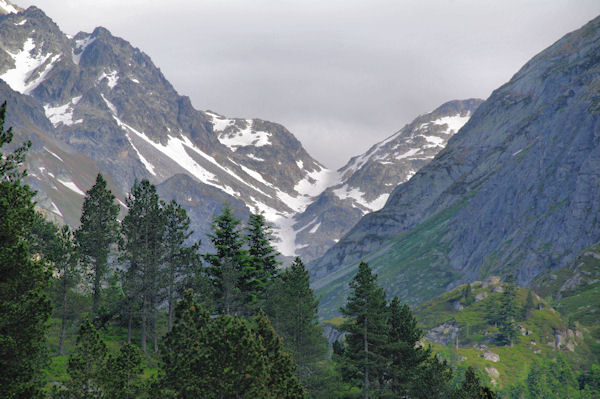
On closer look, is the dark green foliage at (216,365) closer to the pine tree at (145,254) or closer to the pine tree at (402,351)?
the pine tree at (402,351)

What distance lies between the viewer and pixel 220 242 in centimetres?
6894

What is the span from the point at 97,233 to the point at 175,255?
11.0m

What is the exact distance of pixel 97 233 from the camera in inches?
2820

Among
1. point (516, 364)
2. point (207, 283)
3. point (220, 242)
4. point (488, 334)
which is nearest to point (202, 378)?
point (207, 283)

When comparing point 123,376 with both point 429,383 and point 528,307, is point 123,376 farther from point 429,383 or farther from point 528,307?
point 528,307

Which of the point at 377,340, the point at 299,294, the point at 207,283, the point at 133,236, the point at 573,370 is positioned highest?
the point at 133,236

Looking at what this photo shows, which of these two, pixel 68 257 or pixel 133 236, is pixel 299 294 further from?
pixel 68 257

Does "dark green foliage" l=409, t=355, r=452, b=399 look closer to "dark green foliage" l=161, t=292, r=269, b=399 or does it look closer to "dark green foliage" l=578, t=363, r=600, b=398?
"dark green foliage" l=161, t=292, r=269, b=399

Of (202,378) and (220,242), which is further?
(220,242)

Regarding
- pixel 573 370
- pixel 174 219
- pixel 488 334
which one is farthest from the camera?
pixel 488 334

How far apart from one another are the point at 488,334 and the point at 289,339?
458 ft

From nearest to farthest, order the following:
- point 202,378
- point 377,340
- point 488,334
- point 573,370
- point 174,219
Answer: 1. point 202,378
2. point 377,340
3. point 174,219
4. point 573,370
5. point 488,334

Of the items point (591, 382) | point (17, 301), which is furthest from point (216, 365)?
point (591, 382)

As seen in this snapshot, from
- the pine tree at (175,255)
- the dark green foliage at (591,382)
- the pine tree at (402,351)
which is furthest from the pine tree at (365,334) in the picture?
the dark green foliage at (591,382)
